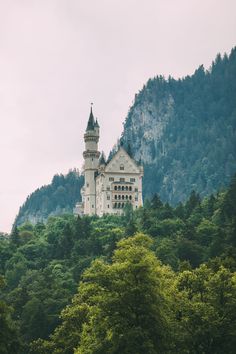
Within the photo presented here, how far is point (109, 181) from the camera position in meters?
153

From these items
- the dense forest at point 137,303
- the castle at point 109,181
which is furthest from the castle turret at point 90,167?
the dense forest at point 137,303

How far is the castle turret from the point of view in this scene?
15675 centimetres

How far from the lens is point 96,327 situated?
51531 millimetres

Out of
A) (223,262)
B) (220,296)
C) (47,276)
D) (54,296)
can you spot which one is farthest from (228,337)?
(47,276)

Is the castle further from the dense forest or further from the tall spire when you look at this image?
the dense forest

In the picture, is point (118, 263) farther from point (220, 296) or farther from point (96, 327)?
point (220, 296)

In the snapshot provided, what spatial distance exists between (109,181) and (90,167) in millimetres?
6227

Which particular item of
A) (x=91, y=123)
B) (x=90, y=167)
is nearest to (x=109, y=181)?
(x=90, y=167)

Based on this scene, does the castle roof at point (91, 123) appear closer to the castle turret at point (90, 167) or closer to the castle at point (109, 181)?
the castle turret at point (90, 167)

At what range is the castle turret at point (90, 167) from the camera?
157 m

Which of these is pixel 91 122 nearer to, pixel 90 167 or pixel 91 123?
pixel 91 123

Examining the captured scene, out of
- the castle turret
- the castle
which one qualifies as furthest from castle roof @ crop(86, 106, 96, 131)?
the castle

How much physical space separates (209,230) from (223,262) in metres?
35.7

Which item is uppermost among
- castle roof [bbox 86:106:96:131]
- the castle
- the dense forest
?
castle roof [bbox 86:106:96:131]
